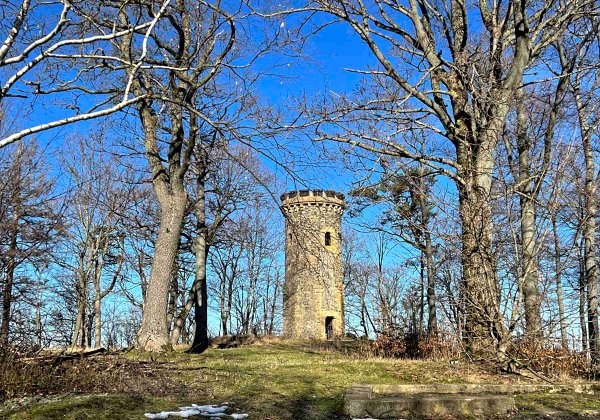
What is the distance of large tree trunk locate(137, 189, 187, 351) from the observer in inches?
377

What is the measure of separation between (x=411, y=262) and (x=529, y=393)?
19.1m

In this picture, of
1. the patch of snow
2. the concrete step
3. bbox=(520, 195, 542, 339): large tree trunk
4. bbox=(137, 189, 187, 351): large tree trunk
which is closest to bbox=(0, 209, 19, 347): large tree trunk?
bbox=(137, 189, 187, 351): large tree trunk

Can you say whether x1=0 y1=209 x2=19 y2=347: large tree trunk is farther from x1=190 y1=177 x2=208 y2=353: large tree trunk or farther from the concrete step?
the concrete step

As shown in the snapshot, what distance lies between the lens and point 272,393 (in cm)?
551

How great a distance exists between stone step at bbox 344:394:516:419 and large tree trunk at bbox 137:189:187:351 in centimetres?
593

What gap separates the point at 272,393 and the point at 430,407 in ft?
5.87

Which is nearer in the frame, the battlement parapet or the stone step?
the stone step

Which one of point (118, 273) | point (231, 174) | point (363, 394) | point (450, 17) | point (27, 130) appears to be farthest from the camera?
point (118, 273)

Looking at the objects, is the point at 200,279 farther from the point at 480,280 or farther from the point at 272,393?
the point at 272,393

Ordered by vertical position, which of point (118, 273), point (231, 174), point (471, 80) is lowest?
point (118, 273)

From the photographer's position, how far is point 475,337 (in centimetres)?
731

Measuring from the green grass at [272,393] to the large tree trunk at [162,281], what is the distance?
4.20 ft

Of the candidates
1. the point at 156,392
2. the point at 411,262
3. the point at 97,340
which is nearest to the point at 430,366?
the point at 156,392

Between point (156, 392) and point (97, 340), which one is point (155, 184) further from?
point (97, 340)
